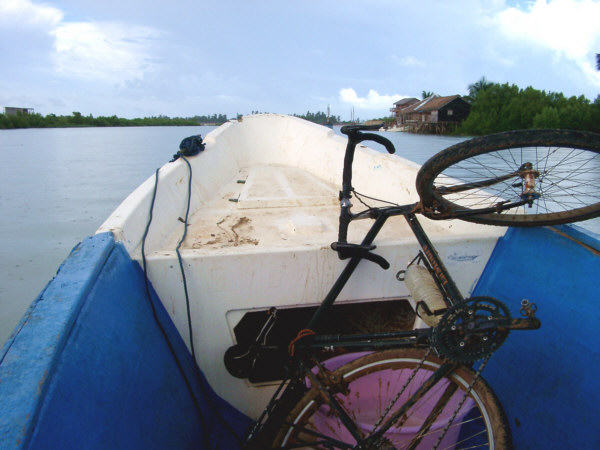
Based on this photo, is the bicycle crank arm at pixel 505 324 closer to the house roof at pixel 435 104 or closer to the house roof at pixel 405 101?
the house roof at pixel 435 104

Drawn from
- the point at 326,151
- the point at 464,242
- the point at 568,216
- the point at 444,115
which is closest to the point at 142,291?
the point at 464,242

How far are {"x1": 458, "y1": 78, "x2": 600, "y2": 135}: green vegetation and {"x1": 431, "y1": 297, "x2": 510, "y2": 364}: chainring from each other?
37.2 meters

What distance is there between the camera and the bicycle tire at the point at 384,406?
3.80 ft

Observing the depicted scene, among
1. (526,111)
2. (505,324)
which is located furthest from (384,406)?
(526,111)

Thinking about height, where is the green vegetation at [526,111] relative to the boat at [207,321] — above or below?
above

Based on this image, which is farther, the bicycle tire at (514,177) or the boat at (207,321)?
the bicycle tire at (514,177)

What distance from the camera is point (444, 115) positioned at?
47.1m

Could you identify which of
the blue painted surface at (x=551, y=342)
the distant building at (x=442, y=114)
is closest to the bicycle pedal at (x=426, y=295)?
the blue painted surface at (x=551, y=342)

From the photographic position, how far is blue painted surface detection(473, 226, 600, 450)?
1397 mm

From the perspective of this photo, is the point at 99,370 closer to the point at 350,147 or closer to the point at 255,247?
the point at 255,247

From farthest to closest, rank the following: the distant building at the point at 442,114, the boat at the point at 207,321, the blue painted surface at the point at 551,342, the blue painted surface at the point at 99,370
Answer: the distant building at the point at 442,114 → the blue painted surface at the point at 551,342 → the boat at the point at 207,321 → the blue painted surface at the point at 99,370

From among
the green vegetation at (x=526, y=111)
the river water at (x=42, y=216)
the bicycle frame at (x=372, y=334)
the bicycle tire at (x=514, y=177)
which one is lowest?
the river water at (x=42, y=216)

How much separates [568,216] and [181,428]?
1815mm

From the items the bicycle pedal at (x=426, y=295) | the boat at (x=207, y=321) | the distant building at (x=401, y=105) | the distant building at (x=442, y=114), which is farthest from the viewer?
the distant building at (x=401, y=105)
